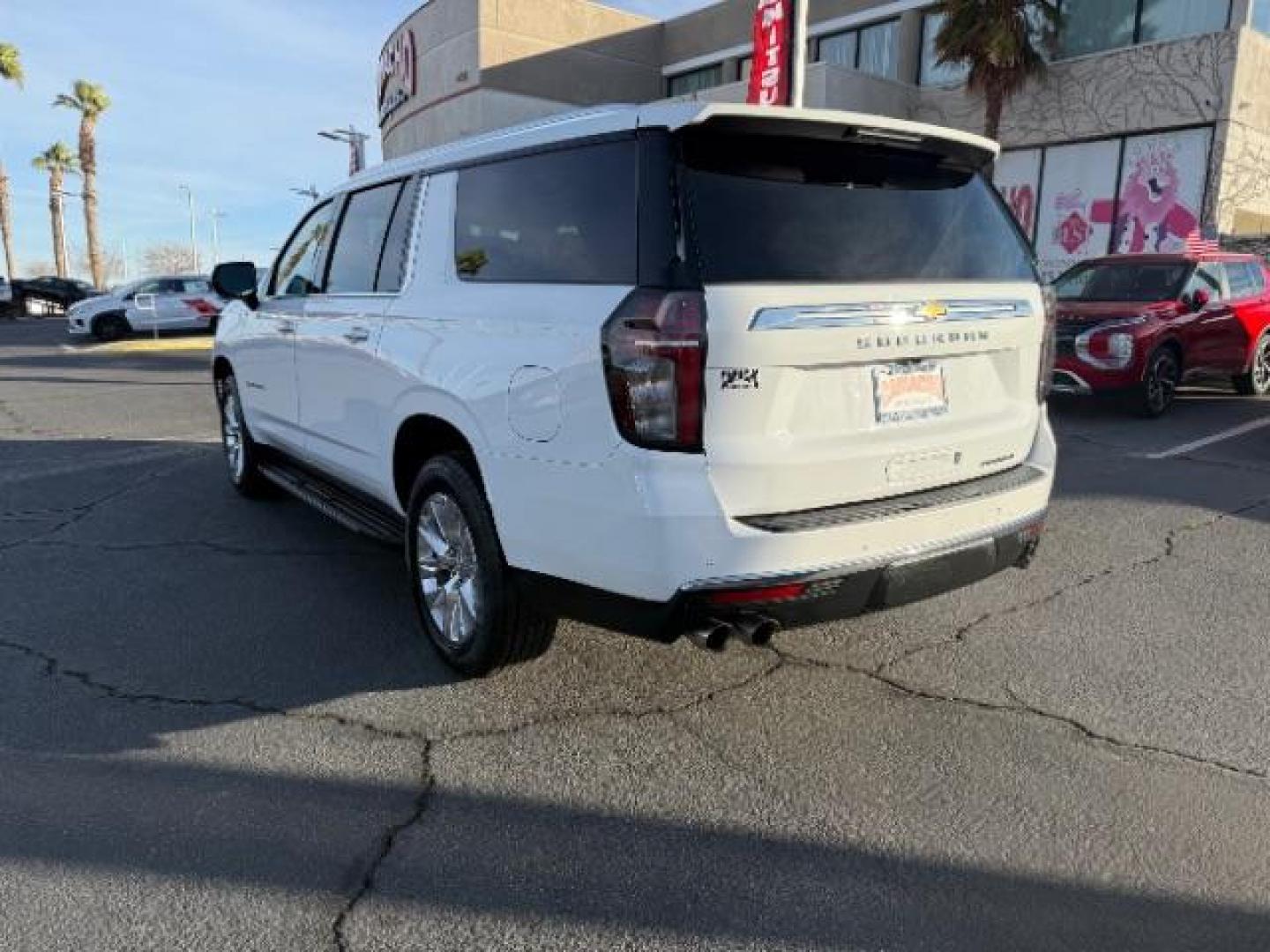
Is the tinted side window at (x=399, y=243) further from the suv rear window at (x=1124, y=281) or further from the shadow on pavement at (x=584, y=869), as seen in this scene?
the suv rear window at (x=1124, y=281)

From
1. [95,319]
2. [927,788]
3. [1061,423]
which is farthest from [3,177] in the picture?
[927,788]

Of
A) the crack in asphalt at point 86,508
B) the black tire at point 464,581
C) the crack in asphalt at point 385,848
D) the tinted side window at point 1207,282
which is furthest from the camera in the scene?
the tinted side window at point 1207,282

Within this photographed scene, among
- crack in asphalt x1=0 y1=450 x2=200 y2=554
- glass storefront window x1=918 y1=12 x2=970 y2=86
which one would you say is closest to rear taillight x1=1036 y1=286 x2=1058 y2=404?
crack in asphalt x1=0 y1=450 x2=200 y2=554

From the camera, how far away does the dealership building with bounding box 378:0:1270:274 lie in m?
17.5

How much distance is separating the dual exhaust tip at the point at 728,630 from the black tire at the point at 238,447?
13.2 ft

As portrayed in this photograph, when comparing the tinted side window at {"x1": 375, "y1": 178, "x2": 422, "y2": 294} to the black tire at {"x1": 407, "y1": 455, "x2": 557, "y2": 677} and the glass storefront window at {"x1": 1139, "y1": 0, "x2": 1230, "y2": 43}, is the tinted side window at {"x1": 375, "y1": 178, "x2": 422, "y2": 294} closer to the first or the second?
the black tire at {"x1": 407, "y1": 455, "x2": 557, "y2": 677}

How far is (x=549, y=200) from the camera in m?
3.16

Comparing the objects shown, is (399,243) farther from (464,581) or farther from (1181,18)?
(1181,18)

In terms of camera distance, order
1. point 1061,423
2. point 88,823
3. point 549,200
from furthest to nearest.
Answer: point 1061,423, point 549,200, point 88,823

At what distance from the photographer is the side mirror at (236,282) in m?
5.79

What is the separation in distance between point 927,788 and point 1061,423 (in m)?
7.39

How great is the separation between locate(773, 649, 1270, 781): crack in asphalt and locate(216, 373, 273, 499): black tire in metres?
3.82

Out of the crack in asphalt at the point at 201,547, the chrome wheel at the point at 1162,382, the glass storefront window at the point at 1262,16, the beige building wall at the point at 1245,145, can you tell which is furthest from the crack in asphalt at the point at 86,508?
the glass storefront window at the point at 1262,16

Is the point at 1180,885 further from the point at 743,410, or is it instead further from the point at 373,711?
the point at 373,711
